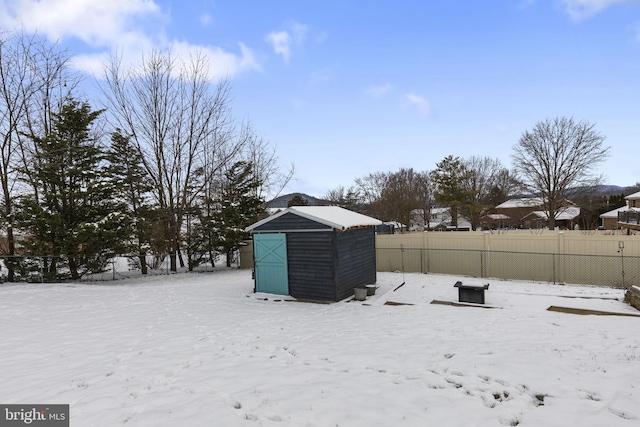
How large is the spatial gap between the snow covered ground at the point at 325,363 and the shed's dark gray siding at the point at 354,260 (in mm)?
1000

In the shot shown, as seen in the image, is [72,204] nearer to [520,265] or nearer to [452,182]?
[520,265]

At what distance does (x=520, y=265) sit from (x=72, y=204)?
66.8 feet

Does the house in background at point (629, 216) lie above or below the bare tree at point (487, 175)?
below

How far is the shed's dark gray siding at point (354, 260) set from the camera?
33.5 ft

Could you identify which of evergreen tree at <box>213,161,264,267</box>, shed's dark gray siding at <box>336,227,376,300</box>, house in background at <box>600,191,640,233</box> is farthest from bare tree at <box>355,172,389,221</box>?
shed's dark gray siding at <box>336,227,376,300</box>

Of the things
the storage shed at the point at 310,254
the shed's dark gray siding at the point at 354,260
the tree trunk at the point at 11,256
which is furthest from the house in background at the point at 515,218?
the tree trunk at the point at 11,256

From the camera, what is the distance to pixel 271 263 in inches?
437

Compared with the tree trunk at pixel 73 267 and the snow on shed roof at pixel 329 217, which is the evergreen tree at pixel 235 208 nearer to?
the tree trunk at pixel 73 267

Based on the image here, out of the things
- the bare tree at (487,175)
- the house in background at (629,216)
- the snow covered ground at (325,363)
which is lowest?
the snow covered ground at (325,363)

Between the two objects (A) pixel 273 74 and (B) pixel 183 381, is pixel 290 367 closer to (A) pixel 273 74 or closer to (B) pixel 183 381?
(B) pixel 183 381

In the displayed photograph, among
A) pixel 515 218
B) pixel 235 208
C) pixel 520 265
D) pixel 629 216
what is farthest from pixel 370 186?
pixel 520 265

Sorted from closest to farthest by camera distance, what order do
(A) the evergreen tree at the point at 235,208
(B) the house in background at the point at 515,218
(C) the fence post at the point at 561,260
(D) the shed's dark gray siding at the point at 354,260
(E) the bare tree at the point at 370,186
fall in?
(D) the shed's dark gray siding at the point at 354,260
(C) the fence post at the point at 561,260
(A) the evergreen tree at the point at 235,208
(E) the bare tree at the point at 370,186
(B) the house in background at the point at 515,218

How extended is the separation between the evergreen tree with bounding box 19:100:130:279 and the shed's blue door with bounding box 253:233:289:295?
279 inches

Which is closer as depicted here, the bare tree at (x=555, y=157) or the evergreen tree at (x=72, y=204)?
the evergreen tree at (x=72, y=204)
